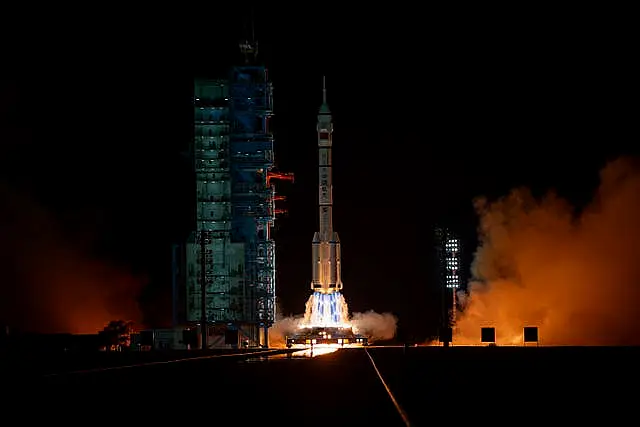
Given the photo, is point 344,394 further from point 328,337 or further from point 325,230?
point 325,230

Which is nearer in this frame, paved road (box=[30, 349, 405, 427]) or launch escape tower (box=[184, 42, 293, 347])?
paved road (box=[30, 349, 405, 427])

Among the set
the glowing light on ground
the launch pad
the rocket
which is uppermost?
the rocket

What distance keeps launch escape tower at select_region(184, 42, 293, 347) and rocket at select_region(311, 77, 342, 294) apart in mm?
6828

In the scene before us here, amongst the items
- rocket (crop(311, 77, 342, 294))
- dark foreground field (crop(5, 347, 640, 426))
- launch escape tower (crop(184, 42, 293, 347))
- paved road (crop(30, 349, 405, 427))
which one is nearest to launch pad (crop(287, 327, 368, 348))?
rocket (crop(311, 77, 342, 294))

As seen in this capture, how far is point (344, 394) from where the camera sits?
2094 cm

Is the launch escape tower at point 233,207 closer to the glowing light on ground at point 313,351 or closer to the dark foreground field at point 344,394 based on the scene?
the glowing light on ground at point 313,351

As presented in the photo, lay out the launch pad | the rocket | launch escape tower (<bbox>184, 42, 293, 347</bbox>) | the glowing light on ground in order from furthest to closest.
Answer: the rocket < the launch pad < launch escape tower (<bbox>184, 42, 293, 347</bbox>) < the glowing light on ground

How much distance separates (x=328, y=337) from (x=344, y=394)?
53.7 meters

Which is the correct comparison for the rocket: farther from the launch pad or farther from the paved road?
the paved road

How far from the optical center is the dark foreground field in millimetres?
16125

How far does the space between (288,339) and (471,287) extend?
14.3 meters

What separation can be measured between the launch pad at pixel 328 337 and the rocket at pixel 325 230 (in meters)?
2.93

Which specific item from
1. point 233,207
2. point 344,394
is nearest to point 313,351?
point 233,207

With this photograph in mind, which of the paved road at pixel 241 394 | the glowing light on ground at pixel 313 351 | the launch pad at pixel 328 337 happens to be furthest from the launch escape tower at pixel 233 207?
the paved road at pixel 241 394
